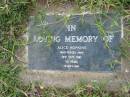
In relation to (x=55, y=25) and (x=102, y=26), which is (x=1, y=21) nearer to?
(x=55, y=25)

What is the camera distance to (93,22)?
112 inches

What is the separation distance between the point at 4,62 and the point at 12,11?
0.41m

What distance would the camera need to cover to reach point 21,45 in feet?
9.88

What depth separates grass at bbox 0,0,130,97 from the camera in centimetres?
278

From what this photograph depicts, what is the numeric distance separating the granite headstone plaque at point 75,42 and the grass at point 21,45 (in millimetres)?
65

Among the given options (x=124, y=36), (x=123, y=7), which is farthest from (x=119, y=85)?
(x=123, y=7)

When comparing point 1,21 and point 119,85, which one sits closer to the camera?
point 119,85

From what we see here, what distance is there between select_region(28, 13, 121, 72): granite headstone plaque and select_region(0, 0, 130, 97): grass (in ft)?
0.21

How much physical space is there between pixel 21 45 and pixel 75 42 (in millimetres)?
442

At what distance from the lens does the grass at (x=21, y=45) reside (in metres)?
2.78

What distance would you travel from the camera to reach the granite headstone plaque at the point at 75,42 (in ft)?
9.14

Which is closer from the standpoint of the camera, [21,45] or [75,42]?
[75,42]

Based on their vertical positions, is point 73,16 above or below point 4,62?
above

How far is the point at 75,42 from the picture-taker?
2.88m
